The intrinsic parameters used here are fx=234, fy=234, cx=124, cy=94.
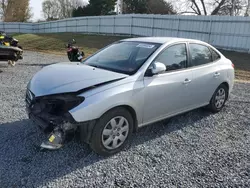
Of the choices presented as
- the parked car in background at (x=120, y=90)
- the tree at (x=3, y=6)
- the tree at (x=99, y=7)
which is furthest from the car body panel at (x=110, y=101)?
the tree at (x=3, y=6)

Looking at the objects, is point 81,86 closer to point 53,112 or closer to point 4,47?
point 53,112

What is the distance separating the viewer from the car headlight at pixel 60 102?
2.92 metres

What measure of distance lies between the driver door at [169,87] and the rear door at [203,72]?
181 millimetres

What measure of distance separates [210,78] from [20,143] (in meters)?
3.58

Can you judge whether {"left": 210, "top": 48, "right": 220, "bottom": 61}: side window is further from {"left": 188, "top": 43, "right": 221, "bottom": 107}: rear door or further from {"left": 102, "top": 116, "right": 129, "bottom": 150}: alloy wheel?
{"left": 102, "top": 116, "right": 129, "bottom": 150}: alloy wheel

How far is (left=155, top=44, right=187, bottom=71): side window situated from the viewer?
12.6ft

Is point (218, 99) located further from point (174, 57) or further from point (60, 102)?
point (60, 102)

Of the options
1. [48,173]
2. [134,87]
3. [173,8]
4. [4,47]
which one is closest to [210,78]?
[134,87]

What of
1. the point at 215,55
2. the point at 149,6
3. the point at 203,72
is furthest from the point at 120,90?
the point at 149,6

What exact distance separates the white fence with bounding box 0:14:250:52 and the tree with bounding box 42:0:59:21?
1402 inches

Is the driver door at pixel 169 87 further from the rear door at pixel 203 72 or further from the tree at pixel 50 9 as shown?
the tree at pixel 50 9

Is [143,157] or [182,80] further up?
[182,80]

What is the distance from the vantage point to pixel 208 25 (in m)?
15.8

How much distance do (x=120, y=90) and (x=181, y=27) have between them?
15718 mm
